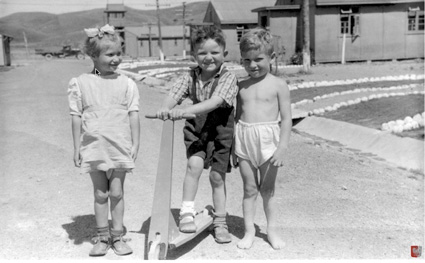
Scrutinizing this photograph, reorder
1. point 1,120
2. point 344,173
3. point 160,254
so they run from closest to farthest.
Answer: point 160,254 → point 344,173 → point 1,120

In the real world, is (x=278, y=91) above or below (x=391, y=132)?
above

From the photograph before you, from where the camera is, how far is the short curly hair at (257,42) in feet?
11.8

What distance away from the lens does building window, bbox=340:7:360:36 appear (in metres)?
24.7

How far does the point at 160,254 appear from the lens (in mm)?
3354

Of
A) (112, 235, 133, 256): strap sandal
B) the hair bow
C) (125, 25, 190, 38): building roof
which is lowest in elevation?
(112, 235, 133, 256): strap sandal

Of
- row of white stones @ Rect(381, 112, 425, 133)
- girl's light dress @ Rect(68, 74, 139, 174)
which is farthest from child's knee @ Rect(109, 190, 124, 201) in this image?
row of white stones @ Rect(381, 112, 425, 133)

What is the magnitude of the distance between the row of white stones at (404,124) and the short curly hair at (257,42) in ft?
13.9

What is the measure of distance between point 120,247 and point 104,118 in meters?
0.86

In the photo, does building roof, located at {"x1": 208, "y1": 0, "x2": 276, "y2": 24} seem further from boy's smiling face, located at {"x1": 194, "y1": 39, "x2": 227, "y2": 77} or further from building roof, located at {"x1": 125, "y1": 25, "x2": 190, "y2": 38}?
building roof, located at {"x1": 125, "y1": 25, "x2": 190, "y2": 38}

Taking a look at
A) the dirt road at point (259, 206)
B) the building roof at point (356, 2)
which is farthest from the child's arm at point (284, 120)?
the building roof at point (356, 2)

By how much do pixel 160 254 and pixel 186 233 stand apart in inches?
15.0

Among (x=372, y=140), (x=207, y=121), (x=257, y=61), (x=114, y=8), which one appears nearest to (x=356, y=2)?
(x=372, y=140)

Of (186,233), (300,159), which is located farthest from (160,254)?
(300,159)

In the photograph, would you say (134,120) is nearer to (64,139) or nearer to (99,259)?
(99,259)
